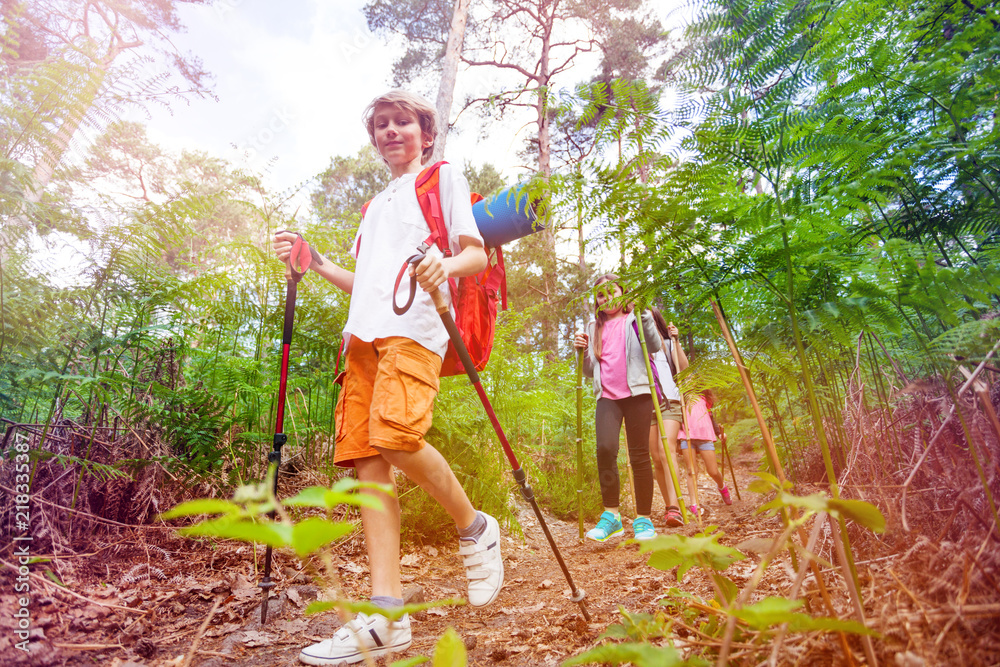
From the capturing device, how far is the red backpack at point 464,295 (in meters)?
2.20

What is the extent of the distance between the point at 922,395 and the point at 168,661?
111 inches

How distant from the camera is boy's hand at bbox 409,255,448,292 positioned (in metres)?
1.81

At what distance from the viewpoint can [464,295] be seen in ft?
7.42

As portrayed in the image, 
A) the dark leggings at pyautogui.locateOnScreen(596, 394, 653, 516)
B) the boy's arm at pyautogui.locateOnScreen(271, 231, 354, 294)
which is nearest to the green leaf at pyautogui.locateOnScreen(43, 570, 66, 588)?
the boy's arm at pyautogui.locateOnScreen(271, 231, 354, 294)

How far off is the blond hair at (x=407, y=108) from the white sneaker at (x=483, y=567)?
6.93 feet

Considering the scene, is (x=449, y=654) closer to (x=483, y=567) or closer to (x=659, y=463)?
(x=483, y=567)

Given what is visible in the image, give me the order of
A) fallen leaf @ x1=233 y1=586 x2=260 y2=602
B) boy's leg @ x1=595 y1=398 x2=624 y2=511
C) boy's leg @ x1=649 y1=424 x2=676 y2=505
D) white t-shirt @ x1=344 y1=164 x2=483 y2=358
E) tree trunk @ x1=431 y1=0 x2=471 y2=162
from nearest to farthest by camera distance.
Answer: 1. white t-shirt @ x1=344 y1=164 x2=483 y2=358
2. fallen leaf @ x1=233 y1=586 x2=260 y2=602
3. boy's leg @ x1=595 y1=398 x2=624 y2=511
4. boy's leg @ x1=649 y1=424 x2=676 y2=505
5. tree trunk @ x1=431 y1=0 x2=471 y2=162

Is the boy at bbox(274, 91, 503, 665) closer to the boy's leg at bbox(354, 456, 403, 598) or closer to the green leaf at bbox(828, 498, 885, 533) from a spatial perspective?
the boy's leg at bbox(354, 456, 403, 598)

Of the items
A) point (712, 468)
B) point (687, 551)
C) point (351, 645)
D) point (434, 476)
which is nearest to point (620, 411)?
point (712, 468)

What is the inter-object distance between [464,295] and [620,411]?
7.46 ft

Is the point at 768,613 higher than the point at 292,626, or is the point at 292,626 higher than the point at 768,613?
the point at 768,613

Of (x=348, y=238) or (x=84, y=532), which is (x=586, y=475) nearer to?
(x=348, y=238)

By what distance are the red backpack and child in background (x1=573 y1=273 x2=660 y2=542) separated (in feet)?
4.59

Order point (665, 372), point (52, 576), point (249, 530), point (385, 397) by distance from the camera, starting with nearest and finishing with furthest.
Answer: point (249, 530), point (385, 397), point (52, 576), point (665, 372)
